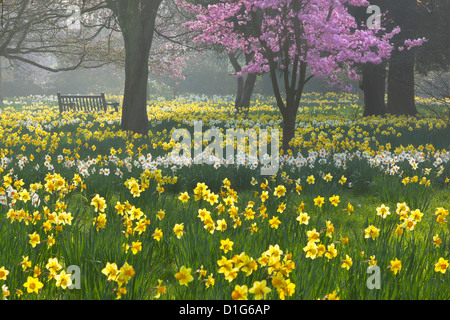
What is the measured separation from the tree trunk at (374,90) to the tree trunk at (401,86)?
357 mm

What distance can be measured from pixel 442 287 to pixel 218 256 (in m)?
1.33

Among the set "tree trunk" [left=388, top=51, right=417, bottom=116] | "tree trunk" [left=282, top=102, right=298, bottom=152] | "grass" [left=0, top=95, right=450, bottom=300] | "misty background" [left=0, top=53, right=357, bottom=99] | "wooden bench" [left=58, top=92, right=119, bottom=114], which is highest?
"misty background" [left=0, top=53, right=357, bottom=99]

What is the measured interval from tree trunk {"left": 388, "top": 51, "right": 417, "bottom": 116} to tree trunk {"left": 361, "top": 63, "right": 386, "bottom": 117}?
357 millimetres

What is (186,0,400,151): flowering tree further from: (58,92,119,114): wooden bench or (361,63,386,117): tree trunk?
(58,92,119,114): wooden bench

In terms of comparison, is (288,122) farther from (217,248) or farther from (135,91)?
(217,248)

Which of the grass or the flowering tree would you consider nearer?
the grass

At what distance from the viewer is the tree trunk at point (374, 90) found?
16.6 meters

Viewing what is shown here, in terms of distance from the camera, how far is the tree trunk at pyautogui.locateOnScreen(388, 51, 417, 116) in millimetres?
15844

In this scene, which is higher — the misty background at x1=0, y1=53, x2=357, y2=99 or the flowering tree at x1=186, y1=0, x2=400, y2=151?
the misty background at x1=0, y1=53, x2=357, y2=99

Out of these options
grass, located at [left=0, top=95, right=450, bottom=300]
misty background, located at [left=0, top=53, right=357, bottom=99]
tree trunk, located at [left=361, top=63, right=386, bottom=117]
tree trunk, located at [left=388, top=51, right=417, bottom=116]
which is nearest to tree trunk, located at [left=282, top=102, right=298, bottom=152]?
grass, located at [left=0, top=95, right=450, bottom=300]

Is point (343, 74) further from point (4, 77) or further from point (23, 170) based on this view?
point (4, 77)

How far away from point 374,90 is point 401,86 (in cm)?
99
